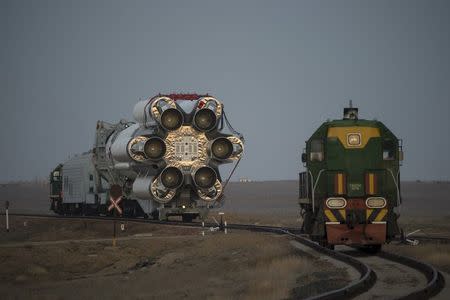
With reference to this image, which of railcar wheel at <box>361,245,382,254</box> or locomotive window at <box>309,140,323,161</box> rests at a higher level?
locomotive window at <box>309,140,323,161</box>

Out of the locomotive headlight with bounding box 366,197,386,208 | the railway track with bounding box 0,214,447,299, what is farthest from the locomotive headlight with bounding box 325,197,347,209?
the railway track with bounding box 0,214,447,299

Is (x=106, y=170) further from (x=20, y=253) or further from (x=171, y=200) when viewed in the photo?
(x=20, y=253)

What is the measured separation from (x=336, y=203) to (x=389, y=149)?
2390 mm

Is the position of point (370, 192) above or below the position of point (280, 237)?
above

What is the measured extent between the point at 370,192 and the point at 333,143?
1.84 metres

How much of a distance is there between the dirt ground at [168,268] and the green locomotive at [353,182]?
142 cm

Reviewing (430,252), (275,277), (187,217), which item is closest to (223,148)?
(187,217)

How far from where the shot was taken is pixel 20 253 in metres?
28.0

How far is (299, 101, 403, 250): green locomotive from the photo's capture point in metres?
21.2

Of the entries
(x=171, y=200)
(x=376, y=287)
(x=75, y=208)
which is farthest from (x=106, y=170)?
(x=376, y=287)

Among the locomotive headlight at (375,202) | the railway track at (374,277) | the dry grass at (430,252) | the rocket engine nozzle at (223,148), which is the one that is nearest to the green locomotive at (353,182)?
the locomotive headlight at (375,202)

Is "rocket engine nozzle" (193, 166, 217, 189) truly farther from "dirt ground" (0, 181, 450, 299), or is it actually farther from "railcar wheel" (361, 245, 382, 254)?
"railcar wheel" (361, 245, 382, 254)

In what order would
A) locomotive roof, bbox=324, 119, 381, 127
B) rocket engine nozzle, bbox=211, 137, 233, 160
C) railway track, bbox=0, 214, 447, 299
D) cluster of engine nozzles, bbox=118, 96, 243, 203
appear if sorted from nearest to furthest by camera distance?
railway track, bbox=0, 214, 447, 299
locomotive roof, bbox=324, 119, 381, 127
cluster of engine nozzles, bbox=118, 96, 243, 203
rocket engine nozzle, bbox=211, 137, 233, 160

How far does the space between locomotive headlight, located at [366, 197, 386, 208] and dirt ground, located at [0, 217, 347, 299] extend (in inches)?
88.4
